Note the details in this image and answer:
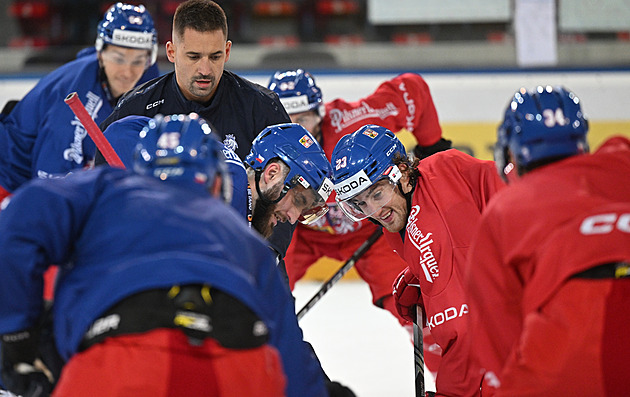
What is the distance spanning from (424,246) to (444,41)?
4.18 meters

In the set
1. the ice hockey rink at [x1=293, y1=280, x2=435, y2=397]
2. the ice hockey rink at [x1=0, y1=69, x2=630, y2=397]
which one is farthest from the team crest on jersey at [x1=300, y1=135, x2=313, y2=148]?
the ice hockey rink at [x1=0, y1=69, x2=630, y2=397]

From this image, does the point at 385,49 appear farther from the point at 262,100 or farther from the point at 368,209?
the point at 368,209

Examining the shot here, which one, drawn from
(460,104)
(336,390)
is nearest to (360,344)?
(336,390)

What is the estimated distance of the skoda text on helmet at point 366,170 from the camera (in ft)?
9.36

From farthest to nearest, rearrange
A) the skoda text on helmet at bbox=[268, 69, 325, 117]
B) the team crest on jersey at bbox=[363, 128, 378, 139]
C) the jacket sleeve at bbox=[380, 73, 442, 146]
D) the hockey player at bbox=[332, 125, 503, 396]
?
the jacket sleeve at bbox=[380, 73, 442, 146]
the skoda text on helmet at bbox=[268, 69, 325, 117]
the team crest on jersey at bbox=[363, 128, 378, 139]
the hockey player at bbox=[332, 125, 503, 396]

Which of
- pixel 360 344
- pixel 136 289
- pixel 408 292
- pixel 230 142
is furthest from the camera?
pixel 360 344

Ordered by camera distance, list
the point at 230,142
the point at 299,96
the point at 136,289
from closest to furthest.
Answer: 1. the point at 136,289
2. the point at 230,142
3. the point at 299,96

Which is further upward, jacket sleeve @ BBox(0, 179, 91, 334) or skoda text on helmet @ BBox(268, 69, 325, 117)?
jacket sleeve @ BBox(0, 179, 91, 334)

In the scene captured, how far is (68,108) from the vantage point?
4.08m

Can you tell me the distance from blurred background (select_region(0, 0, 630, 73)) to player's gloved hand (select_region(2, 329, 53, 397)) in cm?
498

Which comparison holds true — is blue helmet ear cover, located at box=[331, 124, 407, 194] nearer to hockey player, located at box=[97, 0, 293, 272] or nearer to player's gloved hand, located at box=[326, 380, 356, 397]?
hockey player, located at box=[97, 0, 293, 272]

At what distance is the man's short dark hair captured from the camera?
10.6 ft

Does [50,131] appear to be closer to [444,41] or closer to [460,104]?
[460,104]

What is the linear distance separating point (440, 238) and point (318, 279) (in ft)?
11.2
